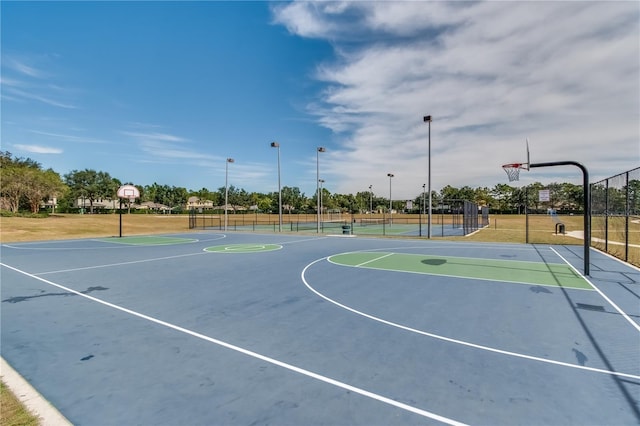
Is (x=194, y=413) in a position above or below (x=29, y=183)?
below

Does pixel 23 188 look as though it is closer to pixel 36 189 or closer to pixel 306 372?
pixel 36 189

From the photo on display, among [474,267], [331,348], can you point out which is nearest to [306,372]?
[331,348]

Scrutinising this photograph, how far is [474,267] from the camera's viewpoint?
40.9ft

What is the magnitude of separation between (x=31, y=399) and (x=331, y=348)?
409cm

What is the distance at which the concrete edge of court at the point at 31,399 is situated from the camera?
11.3 ft

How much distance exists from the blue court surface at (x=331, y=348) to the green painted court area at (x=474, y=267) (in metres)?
0.24

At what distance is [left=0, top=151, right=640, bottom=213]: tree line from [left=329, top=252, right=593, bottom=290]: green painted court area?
164 ft

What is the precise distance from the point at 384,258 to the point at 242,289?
8.24 m

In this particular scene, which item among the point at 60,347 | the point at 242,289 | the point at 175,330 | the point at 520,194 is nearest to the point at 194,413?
the point at 175,330

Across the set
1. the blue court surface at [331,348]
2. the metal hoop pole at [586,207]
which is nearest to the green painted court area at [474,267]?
the blue court surface at [331,348]

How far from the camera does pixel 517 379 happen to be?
4.21 m

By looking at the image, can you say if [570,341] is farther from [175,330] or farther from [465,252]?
[465,252]

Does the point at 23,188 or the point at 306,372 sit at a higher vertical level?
the point at 23,188

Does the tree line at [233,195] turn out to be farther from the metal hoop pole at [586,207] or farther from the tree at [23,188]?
the metal hoop pole at [586,207]
